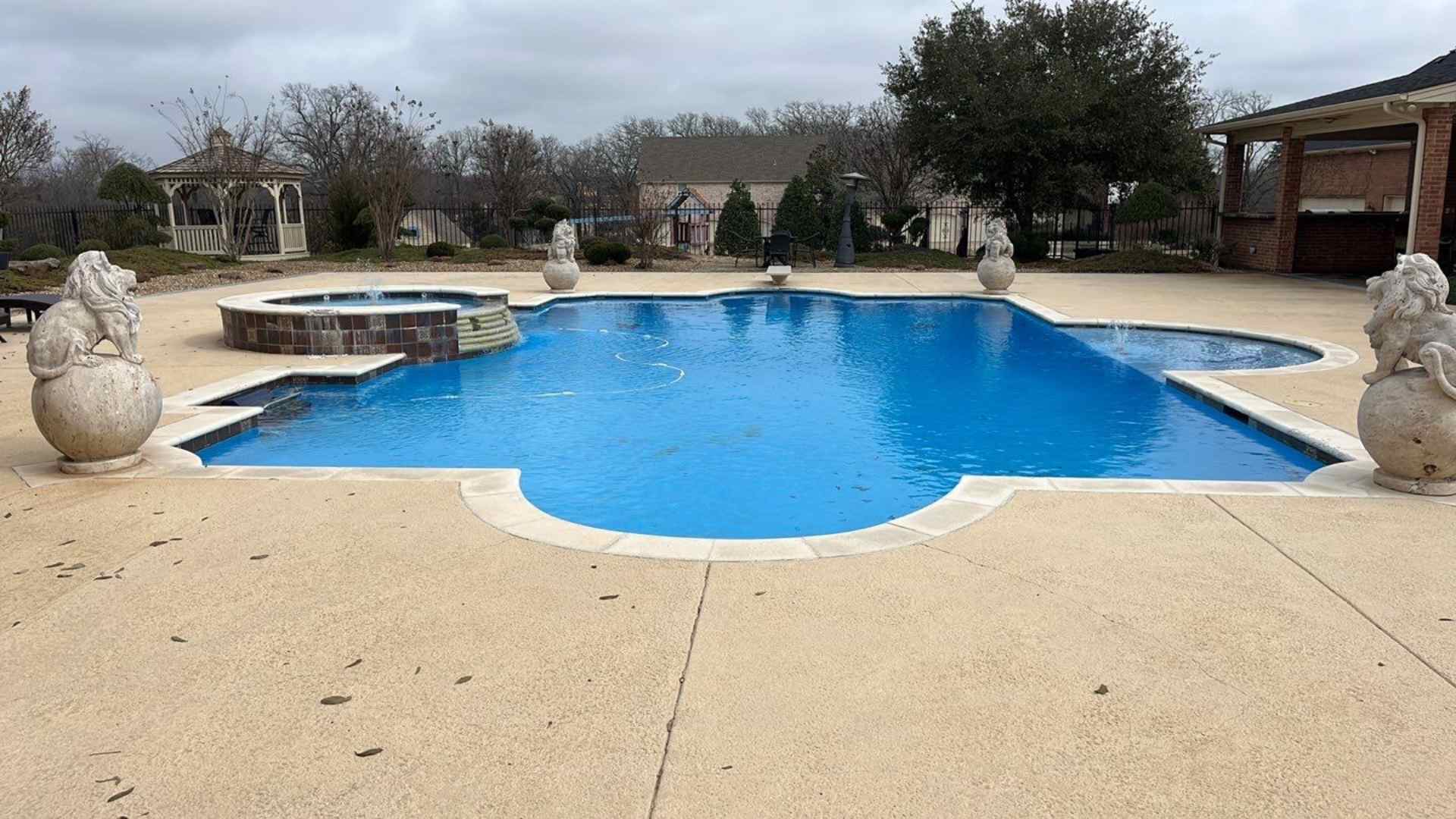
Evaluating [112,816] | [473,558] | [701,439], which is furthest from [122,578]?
[701,439]

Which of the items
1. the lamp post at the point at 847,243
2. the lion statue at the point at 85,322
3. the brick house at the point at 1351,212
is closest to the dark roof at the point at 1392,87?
the brick house at the point at 1351,212

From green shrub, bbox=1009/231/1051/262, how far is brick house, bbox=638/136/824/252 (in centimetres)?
1997

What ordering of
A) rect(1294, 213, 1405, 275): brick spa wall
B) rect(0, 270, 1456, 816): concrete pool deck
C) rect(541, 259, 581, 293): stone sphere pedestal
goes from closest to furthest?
rect(0, 270, 1456, 816): concrete pool deck → rect(541, 259, 581, 293): stone sphere pedestal → rect(1294, 213, 1405, 275): brick spa wall

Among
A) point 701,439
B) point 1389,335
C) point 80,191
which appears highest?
point 80,191

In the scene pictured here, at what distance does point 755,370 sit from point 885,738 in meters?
7.46

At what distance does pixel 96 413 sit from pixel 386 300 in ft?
31.4

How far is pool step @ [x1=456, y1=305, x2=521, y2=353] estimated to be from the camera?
10.9m

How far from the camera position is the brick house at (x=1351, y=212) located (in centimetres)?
1493

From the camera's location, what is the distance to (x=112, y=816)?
2.34m

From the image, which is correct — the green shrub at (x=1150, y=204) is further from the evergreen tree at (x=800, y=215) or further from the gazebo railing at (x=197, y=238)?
the gazebo railing at (x=197, y=238)

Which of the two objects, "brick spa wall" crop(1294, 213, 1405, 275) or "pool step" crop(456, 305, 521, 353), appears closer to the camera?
"pool step" crop(456, 305, 521, 353)

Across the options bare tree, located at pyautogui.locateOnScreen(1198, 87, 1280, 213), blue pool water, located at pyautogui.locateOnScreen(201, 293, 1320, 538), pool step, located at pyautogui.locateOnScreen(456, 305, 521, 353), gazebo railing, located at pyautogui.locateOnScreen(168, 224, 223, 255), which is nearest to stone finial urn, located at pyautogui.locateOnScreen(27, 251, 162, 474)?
blue pool water, located at pyautogui.locateOnScreen(201, 293, 1320, 538)

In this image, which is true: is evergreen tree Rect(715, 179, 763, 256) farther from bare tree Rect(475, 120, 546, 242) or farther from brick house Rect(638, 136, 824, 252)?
brick house Rect(638, 136, 824, 252)

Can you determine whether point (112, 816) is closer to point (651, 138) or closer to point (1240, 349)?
point (1240, 349)
